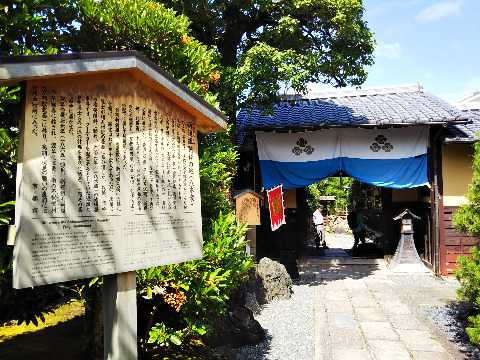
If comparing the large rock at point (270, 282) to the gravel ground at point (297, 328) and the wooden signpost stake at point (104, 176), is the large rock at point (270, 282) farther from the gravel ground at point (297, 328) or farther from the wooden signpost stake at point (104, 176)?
the wooden signpost stake at point (104, 176)

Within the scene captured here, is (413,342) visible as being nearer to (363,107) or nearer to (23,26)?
(23,26)

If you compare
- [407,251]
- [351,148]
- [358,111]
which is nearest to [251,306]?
[351,148]

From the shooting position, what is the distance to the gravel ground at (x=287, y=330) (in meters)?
5.54

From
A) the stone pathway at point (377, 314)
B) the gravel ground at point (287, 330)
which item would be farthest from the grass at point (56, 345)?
the stone pathway at point (377, 314)

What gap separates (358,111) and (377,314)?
21.6ft

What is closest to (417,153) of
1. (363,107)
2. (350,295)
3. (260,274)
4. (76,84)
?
(363,107)

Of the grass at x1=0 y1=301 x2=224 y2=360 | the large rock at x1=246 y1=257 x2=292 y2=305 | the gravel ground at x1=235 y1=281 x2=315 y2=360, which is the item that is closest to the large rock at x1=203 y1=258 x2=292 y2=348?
the large rock at x1=246 y1=257 x2=292 y2=305

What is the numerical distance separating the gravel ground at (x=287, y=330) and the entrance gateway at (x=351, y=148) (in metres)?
3.54

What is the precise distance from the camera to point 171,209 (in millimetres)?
3068

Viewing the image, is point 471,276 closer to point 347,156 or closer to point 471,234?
point 471,234

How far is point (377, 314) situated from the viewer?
720cm

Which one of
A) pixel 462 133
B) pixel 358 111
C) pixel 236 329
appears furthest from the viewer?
pixel 358 111

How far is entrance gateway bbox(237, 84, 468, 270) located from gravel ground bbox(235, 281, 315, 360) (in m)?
3.54

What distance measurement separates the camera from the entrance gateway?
10250 millimetres
